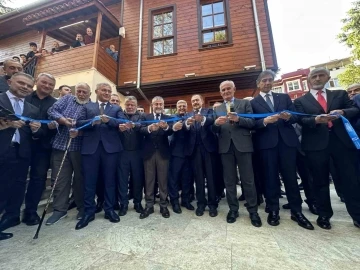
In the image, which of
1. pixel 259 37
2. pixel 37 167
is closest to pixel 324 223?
pixel 37 167

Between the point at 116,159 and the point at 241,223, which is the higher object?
the point at 116,159

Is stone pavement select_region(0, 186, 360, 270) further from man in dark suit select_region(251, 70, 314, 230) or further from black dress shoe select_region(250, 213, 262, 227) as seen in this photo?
man in dark suit select_region(251, 70, 314, 230)

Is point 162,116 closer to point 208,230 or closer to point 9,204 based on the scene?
point 208,230

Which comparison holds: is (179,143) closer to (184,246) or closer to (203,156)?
(203,156)

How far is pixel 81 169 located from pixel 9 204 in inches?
38.7

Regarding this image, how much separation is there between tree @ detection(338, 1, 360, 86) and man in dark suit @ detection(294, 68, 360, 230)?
15376mm

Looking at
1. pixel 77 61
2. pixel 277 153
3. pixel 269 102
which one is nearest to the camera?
pixel 277 153

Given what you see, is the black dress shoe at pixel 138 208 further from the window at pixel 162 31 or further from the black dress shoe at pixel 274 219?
the window at pixel 162 31

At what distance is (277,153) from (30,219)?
11.9 ft

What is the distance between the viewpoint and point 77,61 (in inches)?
244

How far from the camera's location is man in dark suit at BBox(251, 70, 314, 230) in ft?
7.61

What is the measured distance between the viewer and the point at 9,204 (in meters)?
2.43

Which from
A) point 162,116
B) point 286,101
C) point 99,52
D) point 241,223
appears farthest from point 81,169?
point 99,52

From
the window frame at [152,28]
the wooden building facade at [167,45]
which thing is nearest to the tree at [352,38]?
the wooden building facade at [167,45]
